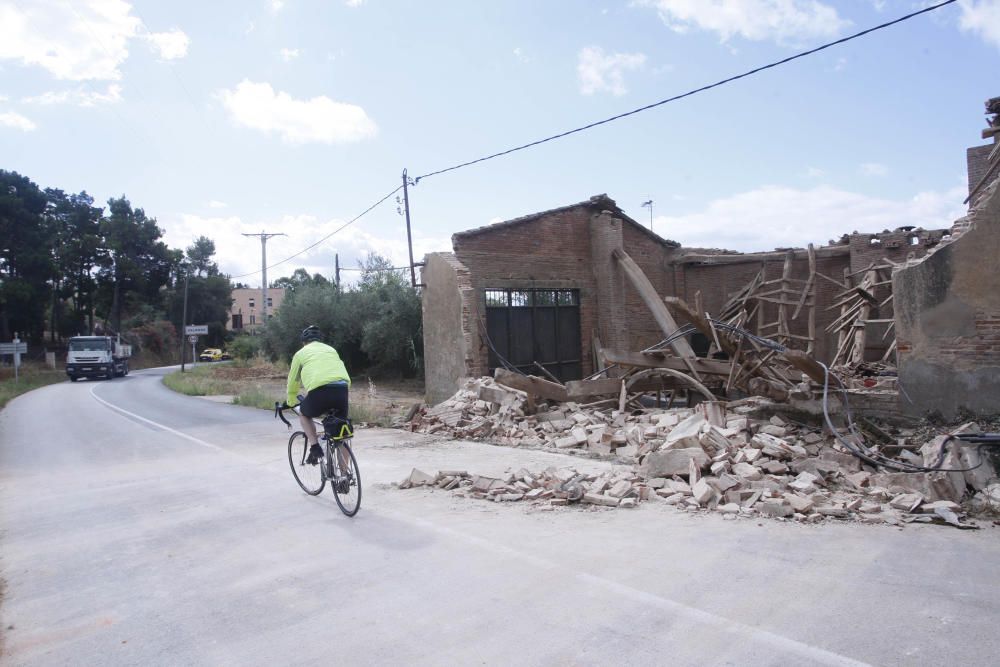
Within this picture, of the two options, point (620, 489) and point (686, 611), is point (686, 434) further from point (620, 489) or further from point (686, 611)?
point (686, 611)

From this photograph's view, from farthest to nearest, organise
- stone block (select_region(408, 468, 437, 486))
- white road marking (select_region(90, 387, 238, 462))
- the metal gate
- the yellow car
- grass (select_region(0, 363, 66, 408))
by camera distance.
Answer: the yellow car → grass (select_region(0, 363, 66, 408)) → the metal gate → white road marking (select_region(90, 387, 238, 462)) → stone block (select_region(408, 468, 437, 486))

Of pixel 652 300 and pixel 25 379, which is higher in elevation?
pixel 652 300

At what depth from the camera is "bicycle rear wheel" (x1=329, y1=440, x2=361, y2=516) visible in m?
6.36

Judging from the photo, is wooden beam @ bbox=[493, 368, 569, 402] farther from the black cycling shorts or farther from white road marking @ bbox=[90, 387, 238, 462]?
the black cycling shorts

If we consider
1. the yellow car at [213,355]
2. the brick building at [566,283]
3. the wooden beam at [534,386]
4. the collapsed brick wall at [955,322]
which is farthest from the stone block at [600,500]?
the yellow car at [213,355]

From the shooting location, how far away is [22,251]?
47906 millimetres

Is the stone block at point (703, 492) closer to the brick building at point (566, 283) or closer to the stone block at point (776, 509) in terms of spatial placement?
the stone block at point (776, 509)

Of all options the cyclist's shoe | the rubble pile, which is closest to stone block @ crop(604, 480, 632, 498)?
the rubble pile

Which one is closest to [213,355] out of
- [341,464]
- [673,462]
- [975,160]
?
[975,160]

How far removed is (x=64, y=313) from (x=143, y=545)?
2487 inches

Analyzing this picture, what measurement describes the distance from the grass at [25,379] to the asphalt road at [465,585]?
2464 cm

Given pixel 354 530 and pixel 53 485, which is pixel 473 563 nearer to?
pixel 354 530

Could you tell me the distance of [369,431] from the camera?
42.6 feet

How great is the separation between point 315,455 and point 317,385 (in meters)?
0.83
